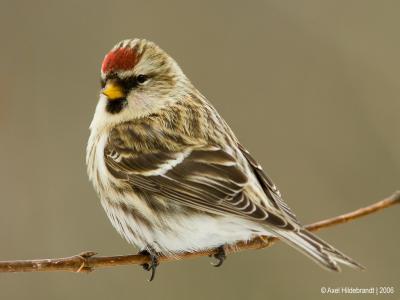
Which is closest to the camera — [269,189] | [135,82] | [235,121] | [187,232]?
[187,232]

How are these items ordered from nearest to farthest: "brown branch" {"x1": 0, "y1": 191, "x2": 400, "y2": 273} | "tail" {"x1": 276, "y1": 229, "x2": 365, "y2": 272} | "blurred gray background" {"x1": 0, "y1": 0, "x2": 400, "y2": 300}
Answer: "brown branch" {"x1": 0, "y1": 191, "x2": 400, "y2": 273}, "tail" {"x1": 276, "y1": 229, "x2": 365, "y2": 272}, "blurred gray background" {"x1": 0, "y1": 0, "x2": 400, "y2": 300}

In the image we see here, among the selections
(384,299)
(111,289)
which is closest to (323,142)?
(384,299)

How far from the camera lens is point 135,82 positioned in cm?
412

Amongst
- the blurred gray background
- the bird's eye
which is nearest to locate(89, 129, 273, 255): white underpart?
the bird's eye

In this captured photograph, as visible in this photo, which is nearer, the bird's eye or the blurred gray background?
the bird's eye

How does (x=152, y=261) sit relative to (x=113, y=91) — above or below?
below

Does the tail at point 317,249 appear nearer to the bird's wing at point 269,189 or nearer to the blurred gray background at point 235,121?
the bird's wing at point 269,189

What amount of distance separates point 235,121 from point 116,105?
2.58m

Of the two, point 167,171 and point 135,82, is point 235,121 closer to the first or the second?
point 135,82

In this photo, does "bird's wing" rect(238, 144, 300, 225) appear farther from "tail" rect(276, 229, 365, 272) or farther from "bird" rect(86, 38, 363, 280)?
"tail" rect(276, 229, 365, 272)

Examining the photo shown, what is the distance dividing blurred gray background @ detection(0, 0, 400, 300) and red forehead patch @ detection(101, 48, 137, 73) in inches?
60.7

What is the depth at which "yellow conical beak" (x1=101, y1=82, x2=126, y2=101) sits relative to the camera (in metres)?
4.01

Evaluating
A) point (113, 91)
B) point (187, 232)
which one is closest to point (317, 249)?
point (187, 232)

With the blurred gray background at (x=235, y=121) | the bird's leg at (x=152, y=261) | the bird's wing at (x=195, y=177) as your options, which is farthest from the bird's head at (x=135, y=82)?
the blurred gray background at (x=235, y=121)
